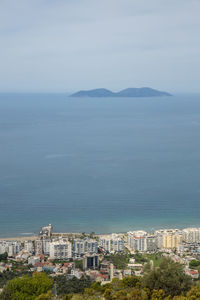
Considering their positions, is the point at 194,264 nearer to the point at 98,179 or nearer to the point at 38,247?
the point at 38,247

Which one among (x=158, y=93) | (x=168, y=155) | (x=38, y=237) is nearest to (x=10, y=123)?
(x=168, y=155)

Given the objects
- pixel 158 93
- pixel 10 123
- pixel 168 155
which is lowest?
pixel 168 155

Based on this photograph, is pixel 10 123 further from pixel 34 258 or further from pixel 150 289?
pixel 150 289

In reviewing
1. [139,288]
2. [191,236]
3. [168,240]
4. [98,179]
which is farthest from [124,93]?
[139,288]

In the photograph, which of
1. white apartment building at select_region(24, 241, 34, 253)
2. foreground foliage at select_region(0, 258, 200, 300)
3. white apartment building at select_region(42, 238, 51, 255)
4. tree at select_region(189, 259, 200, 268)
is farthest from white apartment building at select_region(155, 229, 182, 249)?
foreground foliage at select_region(0, 258, 200, 300)

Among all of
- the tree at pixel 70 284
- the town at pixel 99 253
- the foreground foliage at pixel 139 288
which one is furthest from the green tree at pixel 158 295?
the town at pixel 99 253

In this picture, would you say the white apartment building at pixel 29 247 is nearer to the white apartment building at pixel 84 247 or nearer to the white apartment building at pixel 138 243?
the white apartment building at pixel 84 247
